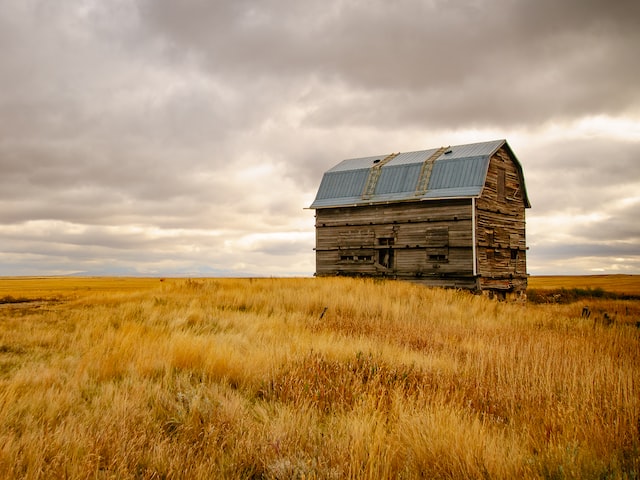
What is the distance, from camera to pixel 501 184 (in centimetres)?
2220

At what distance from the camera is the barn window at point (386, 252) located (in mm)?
22422

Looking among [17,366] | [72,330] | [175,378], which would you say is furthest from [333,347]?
[72,330]

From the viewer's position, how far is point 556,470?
3023 mm

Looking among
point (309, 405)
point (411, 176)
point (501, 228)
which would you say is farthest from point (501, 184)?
point (309, 405)

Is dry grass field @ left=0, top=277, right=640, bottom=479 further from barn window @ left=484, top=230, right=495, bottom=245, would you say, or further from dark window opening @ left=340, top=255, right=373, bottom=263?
dark window opening @ left=340, top=255, right=373, bottom=263

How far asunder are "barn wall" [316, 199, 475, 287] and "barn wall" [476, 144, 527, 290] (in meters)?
0.90

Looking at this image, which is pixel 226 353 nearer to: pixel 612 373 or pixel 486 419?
pixel 486 419

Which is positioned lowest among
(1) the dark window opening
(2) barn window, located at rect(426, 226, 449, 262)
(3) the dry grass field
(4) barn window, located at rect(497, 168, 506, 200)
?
(3) the dry grass field

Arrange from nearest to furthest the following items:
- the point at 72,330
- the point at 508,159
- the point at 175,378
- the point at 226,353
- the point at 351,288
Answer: the point at 175,378, the point at 226,353, the point at 72,330, the point at 351,288, the point at 508,159

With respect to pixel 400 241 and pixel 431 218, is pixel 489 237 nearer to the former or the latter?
pixel 431 218

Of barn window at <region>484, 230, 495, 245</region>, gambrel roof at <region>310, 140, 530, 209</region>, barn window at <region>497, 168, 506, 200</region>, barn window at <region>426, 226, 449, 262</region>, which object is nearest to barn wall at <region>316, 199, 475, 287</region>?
barn window at <region>426, 226, 449, 262</region>

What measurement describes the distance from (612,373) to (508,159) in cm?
1891

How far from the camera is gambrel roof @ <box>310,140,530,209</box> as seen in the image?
20.6m

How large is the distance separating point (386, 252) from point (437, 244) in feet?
9.23
